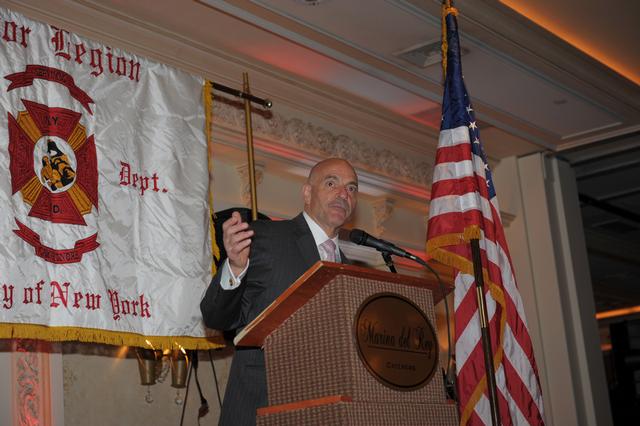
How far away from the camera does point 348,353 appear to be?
257cm

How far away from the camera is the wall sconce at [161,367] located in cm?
481

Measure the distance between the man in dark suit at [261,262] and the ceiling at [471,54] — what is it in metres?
1.87

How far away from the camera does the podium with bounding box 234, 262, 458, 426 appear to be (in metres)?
2.58

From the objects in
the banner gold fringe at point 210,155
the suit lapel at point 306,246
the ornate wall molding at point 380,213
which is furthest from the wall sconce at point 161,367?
the ornate wall molding at point 380,213

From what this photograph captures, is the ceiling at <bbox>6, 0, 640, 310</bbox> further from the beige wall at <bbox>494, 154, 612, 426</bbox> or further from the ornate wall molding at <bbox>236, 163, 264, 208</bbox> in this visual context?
the ornate wall molding at <bbox>236, 163, 264, 208</bbox>

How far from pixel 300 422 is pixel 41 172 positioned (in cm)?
210

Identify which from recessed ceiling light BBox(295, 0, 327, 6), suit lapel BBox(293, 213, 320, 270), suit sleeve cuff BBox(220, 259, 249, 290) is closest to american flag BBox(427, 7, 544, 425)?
suit lapel BBox(293, 213, 320, 270)

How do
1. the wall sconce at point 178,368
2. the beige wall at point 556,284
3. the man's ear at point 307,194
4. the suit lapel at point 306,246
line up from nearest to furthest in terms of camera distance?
the suit lapel at point 306,246 < the man's ear at point 307,194 < the wall sconce at point 178,368 < the beige wall at point 556,284

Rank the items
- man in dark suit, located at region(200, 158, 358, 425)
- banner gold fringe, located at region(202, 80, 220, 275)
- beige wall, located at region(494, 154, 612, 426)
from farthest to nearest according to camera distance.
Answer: beige wall, located at region(494, 154, 612, 426) < banner gold fringe, located at region(202, 80, 220, 275) < man in dark suit, located at region(200, 158, 358, 425)

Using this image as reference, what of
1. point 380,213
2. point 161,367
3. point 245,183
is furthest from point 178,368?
point 380,213

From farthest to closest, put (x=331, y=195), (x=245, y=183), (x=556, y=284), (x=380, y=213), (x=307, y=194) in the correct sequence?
(x=556, y=284), (x=380, y=213), (x=245, y=183), (x=307, y=194), (x=331, y=195)

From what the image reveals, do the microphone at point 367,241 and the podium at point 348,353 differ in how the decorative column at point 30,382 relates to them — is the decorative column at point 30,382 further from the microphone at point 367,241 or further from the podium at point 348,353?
the microphone at point 367,241

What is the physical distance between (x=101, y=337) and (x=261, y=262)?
51.2 inches

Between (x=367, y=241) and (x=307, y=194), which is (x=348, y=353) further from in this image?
(x=307, y=194)
